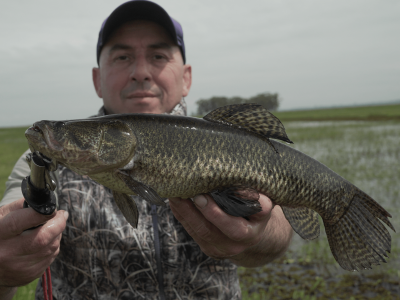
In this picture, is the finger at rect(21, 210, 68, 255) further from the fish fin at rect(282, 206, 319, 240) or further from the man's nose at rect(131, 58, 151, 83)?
the man's nose at rect(131, 58, 151, 83)

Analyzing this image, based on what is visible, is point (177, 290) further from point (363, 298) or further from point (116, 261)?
point (363, 298)

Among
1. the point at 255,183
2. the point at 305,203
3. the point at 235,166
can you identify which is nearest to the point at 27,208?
the point at 235,166

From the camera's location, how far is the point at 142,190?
183 centimetres

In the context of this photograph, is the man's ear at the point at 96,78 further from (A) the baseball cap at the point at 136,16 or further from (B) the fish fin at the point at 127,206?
(B) the fish fin at the point at 127,206

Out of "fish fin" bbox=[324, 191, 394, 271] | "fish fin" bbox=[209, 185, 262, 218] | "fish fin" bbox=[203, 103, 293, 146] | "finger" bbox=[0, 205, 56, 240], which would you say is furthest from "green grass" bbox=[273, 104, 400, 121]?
"finger" bbox=[0, 205, 56, 240]

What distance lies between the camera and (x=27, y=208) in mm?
1900

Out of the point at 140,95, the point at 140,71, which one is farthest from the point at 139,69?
the point at 140,95

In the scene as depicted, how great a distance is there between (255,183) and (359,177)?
38.2ft

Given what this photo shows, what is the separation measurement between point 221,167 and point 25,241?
1.36 meters

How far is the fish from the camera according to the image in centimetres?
186

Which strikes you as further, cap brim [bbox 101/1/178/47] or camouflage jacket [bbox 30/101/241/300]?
cap brim [bbox 101/1/178/47]

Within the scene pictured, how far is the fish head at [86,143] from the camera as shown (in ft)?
5.79

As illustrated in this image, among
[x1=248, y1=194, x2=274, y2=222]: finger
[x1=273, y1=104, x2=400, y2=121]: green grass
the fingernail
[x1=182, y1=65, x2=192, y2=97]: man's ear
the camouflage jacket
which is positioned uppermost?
[x1=182, y1=65, x2=192, y2=97]: man's ear

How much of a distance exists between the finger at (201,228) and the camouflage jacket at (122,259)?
2.21ft
